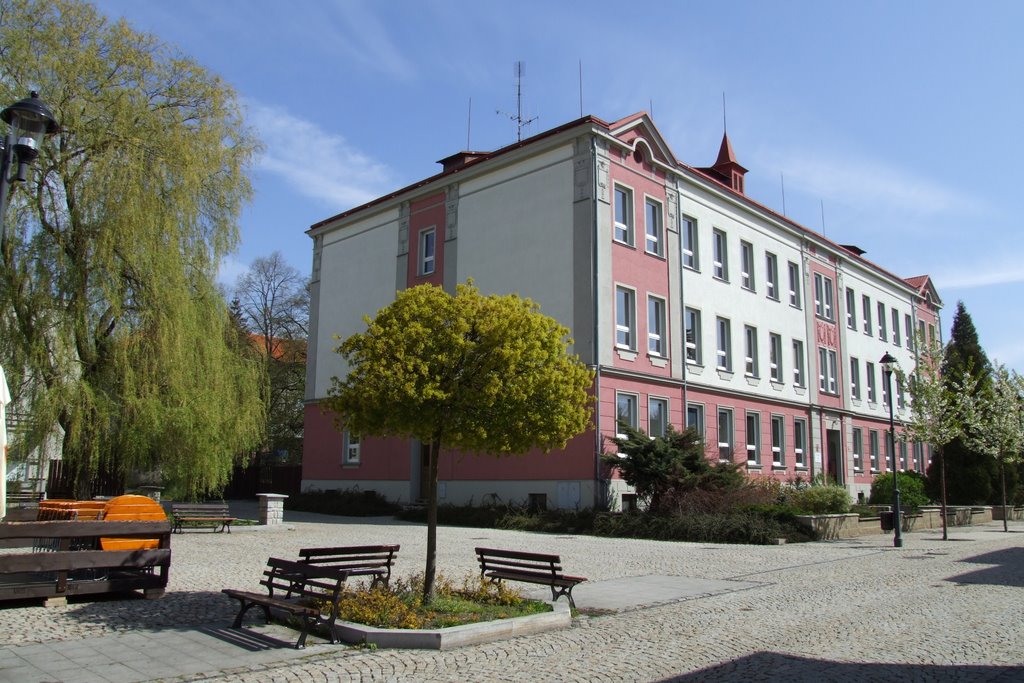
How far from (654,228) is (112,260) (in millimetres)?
17216

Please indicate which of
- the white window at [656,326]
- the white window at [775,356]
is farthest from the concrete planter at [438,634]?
the white window at [775,356]

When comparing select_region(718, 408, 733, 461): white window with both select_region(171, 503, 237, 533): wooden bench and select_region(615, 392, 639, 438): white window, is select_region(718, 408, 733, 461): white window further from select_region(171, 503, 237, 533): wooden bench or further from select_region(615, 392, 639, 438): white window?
select_region(171, 503, 237, 533): wooden bench

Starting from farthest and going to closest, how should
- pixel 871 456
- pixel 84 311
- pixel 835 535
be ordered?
pixel 871 456 → pixel 835 535 → pixel 84 311

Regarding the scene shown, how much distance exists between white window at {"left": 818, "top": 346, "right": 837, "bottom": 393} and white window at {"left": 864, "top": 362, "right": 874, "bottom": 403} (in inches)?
155

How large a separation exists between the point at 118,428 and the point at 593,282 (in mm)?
13507

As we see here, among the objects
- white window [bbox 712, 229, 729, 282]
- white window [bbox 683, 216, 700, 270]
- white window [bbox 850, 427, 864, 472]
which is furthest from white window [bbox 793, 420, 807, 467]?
white window [bbox 683, 216, 700, 270]

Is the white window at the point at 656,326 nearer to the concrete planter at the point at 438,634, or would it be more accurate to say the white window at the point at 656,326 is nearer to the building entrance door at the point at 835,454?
the building entrance door at the point at 835,454

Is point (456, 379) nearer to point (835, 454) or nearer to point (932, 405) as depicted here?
point (932, 405)

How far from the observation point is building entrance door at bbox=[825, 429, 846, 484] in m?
36.8

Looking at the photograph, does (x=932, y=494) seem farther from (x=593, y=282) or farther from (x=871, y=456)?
(x=593, y=282)

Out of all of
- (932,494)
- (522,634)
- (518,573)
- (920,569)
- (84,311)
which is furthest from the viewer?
(932,494)

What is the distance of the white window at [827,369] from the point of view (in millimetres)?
37062

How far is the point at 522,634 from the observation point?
8.82 meters

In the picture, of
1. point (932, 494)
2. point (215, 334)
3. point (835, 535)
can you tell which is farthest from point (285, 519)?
point (932, 494)
